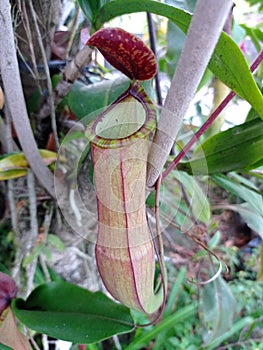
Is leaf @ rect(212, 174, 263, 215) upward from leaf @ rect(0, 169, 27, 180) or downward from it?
upward

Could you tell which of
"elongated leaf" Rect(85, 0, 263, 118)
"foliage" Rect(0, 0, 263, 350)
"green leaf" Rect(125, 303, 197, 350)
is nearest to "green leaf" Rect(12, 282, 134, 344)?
"foliage" Rect(0, 0, 263, 350)

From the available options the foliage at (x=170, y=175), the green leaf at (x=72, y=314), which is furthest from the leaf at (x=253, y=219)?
the green leaf at (x=72, y=314)

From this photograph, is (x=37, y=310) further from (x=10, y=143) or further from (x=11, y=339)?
(x=10, y=143)

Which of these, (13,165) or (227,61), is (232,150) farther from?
(13,165)

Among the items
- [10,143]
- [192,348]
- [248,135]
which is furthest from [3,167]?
[192,348]

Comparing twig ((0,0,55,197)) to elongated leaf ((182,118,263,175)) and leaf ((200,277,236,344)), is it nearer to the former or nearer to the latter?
elongated leaf ((182,118,263,175))
